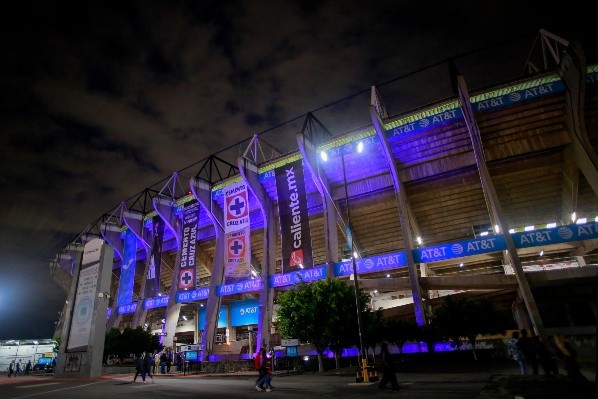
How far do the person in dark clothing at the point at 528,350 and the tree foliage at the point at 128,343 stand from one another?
35.2m

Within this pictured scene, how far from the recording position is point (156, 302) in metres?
41.8

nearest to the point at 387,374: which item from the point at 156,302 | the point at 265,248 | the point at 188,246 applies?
the point at 265,248

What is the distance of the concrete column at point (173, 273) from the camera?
39281mm

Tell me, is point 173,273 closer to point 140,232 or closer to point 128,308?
point 128,308

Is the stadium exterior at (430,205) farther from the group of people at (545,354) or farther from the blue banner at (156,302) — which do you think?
the group of people at (545,354)

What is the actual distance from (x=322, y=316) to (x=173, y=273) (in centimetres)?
2630

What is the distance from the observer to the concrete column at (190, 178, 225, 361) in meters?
35.8

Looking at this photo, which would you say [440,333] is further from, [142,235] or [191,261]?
[142,235]

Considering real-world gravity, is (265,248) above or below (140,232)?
below

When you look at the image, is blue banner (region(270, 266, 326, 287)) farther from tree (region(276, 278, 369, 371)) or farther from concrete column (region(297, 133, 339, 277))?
tree (region(276, 278, 369, 371))

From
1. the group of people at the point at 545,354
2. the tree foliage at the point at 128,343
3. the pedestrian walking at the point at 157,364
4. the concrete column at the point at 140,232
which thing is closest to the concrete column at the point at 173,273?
the pedestrian walking at the point at 157,364

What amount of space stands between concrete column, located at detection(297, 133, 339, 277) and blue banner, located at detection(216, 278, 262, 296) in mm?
8017

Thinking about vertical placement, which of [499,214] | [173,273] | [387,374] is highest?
[173,273]

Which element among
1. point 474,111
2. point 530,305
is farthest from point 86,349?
point 474,111
